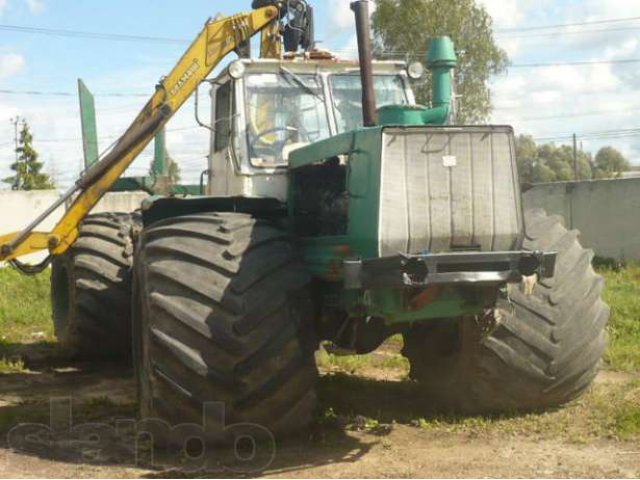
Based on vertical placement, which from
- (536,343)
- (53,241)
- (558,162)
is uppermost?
(558,162)

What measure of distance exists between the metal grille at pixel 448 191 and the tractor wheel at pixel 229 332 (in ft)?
2.48

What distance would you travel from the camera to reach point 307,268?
19.1 ft

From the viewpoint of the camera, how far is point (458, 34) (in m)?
30.5

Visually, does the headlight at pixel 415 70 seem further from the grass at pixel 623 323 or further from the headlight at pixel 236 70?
the grass at pixel 623 323

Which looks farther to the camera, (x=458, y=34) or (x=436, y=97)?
(x=458, y=34)

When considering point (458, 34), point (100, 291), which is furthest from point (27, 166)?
point (100, 291)

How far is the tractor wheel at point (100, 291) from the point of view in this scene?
8820 mm

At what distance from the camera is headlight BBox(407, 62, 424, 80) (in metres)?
7.36

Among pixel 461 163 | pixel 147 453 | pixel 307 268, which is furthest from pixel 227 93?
pixel 147 453

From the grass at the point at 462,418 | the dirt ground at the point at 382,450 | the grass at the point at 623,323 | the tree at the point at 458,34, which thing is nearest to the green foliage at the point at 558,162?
the tree at the point at 458,34

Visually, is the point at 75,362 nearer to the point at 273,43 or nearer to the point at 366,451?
the point at 273,43

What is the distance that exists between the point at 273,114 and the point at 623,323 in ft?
19.1

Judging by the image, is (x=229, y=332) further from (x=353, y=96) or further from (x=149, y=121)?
(x=149, y=121)

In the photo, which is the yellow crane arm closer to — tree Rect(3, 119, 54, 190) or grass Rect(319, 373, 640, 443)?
grass Rect(319, 373, 640, 443)
